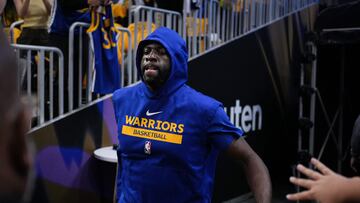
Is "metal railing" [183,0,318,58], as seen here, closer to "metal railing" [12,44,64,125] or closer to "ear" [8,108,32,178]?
"metal railing" [12,44,64,125]

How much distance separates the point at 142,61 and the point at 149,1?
364 centimetres

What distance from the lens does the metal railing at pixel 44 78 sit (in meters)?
4.52

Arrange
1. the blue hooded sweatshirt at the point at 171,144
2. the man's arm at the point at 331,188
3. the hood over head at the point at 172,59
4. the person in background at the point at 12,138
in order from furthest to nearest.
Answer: the hood over head at the point at 172,59
the blue hooded sweatshirt at the point at 171,144
the man's arm at the point at 331,188
the person in background at the point at 12,138

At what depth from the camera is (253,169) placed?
2.96m

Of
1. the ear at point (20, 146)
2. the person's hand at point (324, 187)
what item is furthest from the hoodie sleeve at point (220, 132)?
the ear at point (20, 146)

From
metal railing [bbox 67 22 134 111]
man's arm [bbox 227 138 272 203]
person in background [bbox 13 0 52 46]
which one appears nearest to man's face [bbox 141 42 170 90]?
man's arm [bbox 227 138 272 203]

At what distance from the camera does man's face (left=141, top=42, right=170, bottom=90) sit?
3.03 m

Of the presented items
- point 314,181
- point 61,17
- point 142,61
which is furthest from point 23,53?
point 314,181

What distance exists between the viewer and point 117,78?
526 centimetres

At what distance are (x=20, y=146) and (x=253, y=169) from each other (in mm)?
2212

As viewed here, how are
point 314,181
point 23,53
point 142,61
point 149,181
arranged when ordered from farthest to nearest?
point 23,53
point 142,61
point 149,181
point 314,181

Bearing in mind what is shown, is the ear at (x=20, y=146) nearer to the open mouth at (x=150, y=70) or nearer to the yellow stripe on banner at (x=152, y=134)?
the yellow stripe on banner at (x=152, y=134)

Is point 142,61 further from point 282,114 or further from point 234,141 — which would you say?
point 282,114

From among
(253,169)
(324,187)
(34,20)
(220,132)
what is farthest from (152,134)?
(34,20)
